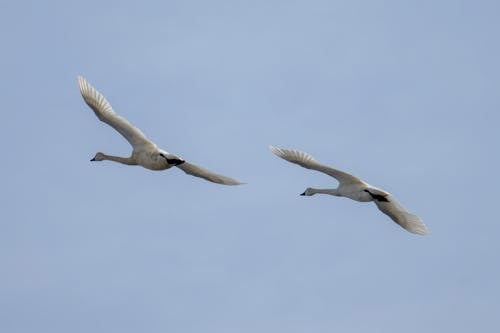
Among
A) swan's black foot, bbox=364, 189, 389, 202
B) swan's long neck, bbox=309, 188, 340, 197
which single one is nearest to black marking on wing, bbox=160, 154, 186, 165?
swan's black foot, bbox=364, 189, 389, 202

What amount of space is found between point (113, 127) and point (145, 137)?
52.0 inches

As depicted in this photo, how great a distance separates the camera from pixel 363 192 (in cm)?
5578

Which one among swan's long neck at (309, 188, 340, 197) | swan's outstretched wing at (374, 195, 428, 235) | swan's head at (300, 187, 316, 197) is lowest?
swan's outstretched wing at (374, 195, 428, 235)

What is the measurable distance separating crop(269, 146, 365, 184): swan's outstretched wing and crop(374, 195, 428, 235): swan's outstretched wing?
119 cm

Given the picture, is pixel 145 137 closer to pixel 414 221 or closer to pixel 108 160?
pixel 108 160

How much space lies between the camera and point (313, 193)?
6091cm

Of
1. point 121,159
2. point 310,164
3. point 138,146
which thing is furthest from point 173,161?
point 310,164

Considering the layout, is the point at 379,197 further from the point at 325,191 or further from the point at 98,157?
the point at 98,157

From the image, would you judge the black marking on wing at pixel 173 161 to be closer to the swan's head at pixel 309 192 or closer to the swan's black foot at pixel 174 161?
the swan's black foot at pixel 174 161

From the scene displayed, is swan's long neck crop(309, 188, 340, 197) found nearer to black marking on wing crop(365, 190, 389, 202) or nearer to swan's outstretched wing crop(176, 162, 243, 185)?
black marking on wing crop(365, 190, 389, 202)

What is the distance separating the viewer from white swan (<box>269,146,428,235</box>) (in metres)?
55.5

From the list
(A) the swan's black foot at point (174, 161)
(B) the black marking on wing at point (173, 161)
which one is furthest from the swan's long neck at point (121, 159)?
(A) the swan's black foot at point (174, 161)

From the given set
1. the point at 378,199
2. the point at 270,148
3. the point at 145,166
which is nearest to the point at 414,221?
the point at 378,199

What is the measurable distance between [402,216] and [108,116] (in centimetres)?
1062
